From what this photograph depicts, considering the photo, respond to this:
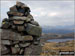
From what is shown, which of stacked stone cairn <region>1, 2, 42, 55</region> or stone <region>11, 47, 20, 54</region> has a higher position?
stacked stone cairn <region>1, 2, 42, 55</region>

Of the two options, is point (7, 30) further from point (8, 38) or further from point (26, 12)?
point (26, 12)

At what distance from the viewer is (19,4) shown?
11.1 meters

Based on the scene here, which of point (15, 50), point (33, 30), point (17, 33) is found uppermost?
point (33, 30)

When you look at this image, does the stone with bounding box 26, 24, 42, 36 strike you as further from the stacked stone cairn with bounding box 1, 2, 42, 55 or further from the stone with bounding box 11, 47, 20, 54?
the stone with bounding box 11, 47, 20, 54

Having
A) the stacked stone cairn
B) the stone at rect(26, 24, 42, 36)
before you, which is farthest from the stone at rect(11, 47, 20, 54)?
the stone at rect(26, 24, 42, 36)

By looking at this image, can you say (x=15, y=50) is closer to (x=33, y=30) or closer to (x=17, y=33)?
(x=17, y=33)

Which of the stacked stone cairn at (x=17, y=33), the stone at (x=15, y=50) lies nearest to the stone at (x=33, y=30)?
the stacked stone cairn at (x=17, y=33)

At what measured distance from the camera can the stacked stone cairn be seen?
34.8 ft

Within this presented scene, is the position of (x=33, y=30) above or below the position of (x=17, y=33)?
above

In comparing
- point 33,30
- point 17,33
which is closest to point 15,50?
point 17,33

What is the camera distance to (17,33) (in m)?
10.7

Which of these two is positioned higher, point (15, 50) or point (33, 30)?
point (33, 30)

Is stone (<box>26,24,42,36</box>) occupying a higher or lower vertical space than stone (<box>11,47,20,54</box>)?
higher

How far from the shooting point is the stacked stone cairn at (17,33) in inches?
417
